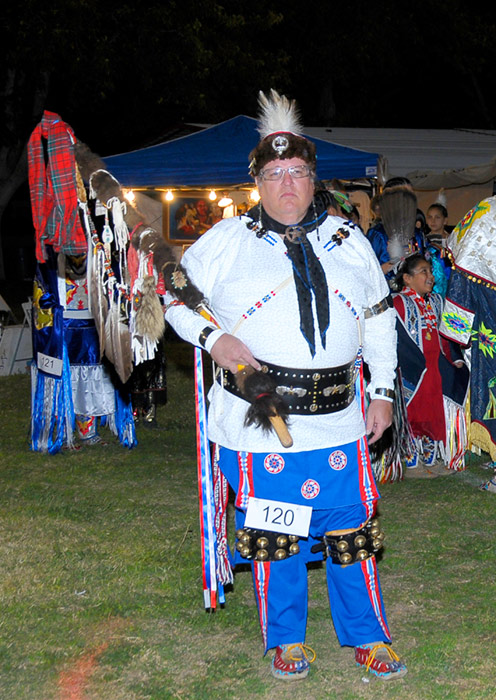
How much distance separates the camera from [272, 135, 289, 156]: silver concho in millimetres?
2811

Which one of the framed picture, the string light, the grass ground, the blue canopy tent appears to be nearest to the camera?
the grass ground

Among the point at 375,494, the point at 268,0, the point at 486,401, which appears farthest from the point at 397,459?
the point at 268,0

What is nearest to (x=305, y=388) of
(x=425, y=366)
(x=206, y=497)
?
(x=206, y=497)

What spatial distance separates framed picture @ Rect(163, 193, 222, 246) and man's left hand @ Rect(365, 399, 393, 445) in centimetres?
862

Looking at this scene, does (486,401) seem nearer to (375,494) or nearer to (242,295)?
(375,494)

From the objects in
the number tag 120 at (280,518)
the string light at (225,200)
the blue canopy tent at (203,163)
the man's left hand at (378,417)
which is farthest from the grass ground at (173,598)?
the string light at (225,200)

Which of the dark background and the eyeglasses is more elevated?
the dark background

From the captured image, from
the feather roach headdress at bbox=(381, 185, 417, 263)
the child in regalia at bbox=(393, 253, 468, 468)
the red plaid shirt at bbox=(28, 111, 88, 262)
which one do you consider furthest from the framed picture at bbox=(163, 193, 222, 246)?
the red plaid shirt at bbox=(28, 111, 88, 262)

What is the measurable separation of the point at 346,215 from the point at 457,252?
0.69 metres

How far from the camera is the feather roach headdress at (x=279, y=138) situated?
2816 millimetres

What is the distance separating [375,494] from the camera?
112 inches

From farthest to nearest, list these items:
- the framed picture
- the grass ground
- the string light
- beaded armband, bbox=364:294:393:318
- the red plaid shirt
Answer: the framed picture < the string light < the red plaid shirt < beaded armband, bbox=364:294:393:318 < the grass ground

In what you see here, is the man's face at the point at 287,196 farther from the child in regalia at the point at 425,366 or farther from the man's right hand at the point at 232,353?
the child in regalia at the point at 425,366

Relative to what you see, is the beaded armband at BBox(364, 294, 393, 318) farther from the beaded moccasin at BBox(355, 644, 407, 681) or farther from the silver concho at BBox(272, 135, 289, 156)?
the beaded moccasin at BBox(355, 644, 407, 681)
